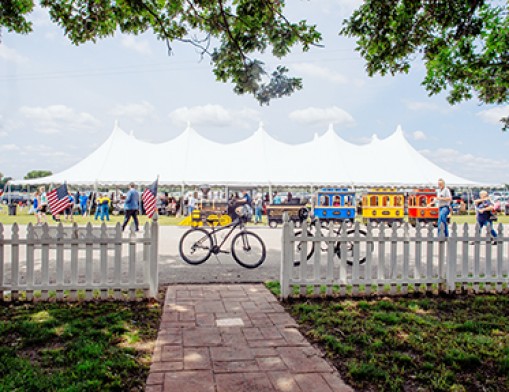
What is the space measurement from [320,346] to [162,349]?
148 cm

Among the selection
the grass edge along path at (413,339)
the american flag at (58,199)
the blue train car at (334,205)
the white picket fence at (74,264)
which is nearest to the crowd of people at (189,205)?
the blue train car at (334,205)

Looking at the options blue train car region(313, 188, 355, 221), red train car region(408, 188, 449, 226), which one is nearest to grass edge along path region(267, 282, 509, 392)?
blue train car region(313, 188, 355, 221)

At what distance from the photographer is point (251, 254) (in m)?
7.46

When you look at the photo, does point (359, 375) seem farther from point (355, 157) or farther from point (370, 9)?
point (355, 157)

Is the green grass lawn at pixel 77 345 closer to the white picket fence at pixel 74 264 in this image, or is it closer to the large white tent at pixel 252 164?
the white picket fence at pixel 74 264

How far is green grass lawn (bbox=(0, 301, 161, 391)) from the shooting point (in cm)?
290

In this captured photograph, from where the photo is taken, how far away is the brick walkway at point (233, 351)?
290 cm

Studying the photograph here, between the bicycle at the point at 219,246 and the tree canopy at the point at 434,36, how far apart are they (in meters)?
3.83

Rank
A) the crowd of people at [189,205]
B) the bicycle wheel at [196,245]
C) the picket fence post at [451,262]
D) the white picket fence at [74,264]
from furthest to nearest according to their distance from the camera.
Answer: the crowd of people at [189,205]
the bicycle wheel at [196,245]
the picket fence post at [451,262]
the white picket fence at [74,264]

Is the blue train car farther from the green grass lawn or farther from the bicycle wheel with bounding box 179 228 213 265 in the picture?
the green grass lawn

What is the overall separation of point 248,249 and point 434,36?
521 centimetres

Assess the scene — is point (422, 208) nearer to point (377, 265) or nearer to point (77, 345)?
point (377, 265)

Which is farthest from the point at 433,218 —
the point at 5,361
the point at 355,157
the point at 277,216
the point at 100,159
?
the point at 100,159

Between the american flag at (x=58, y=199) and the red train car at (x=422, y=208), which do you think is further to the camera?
the red train car at (x=422, y=208)
